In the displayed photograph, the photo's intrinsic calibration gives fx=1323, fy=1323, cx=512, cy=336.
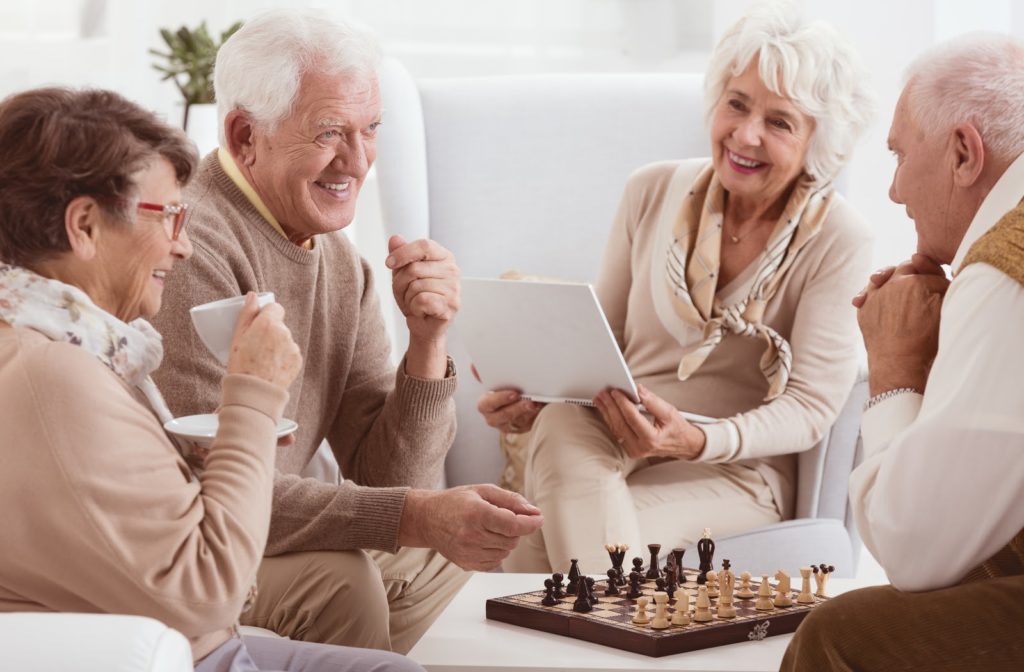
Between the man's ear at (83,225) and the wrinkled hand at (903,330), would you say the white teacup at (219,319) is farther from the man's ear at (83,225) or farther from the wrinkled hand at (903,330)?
the wrinkled hand at (903,330)

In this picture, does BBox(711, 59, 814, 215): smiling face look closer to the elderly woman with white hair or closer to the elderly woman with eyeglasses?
the elderly woman with white hair

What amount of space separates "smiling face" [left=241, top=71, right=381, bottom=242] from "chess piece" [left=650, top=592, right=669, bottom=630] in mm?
783

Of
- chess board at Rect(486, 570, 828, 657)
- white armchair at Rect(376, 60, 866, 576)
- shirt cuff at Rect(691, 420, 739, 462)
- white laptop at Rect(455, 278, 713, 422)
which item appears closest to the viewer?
chess board at Rect(486, 570, 828, 657)

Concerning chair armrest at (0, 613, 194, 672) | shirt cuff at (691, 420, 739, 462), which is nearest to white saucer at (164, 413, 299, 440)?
chair armrest at (0, 613, 194, 672)

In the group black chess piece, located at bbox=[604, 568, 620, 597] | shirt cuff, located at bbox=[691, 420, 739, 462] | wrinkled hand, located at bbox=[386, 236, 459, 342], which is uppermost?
wrinkled hand, located at bbox=[386, 236, 459, 342]

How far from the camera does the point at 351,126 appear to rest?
6.89ft

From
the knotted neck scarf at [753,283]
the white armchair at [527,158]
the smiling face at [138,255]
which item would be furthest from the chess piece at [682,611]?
the white armchair at [527,158]

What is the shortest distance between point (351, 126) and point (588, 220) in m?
1.23

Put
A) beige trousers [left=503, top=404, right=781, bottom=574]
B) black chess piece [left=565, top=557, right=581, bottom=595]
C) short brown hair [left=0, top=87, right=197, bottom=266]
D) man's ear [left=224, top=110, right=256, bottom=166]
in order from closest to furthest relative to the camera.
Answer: short brown hair [left=0, top=87, right=197, bottom=266] → black chess piece [left=565, top=557, right=581, bottom=595] → man's ear [left=224, top=110, right=256, bottom=166] → beige trousers [left=503, top=404, right=781, bottom=574]

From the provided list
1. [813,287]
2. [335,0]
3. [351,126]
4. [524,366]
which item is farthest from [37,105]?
[335,0]

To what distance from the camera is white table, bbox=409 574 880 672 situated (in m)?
1.72

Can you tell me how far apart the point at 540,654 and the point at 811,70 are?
1.51 metres

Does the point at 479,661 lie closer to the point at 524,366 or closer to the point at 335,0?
the point at 524,366

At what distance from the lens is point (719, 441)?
8.70 ft
